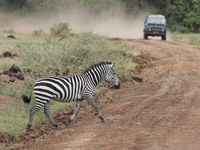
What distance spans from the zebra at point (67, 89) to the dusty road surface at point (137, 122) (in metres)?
0.47

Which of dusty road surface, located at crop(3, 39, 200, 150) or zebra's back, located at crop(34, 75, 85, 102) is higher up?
zebra's back, located at crop(34, 75, 85, 102)

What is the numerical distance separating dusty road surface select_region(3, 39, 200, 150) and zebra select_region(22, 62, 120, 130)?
0.47 meters

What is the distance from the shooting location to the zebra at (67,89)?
32.2 ft

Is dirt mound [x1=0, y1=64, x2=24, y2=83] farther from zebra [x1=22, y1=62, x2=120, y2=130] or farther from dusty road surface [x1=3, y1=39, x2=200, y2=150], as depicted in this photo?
zebra [x1=22, y1=62, x2=120, y2=130]

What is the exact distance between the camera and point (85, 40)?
20047 millimetres

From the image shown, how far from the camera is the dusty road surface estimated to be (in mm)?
8195

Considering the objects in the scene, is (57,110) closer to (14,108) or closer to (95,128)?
(14,108)

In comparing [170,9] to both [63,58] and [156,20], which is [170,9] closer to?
[156,20]

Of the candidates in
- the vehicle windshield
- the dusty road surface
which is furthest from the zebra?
the vehicle windshield

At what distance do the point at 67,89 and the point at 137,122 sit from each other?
1.86m

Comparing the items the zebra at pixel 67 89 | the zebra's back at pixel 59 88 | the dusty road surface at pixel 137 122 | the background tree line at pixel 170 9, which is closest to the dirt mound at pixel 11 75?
the dusty road surface at pixel 137 122

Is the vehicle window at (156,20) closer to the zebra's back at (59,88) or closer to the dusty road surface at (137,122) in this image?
the dusty road surface at (137,122)

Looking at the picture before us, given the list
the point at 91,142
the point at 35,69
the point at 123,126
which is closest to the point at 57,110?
the point at 35,69

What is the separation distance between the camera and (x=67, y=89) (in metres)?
10.1
